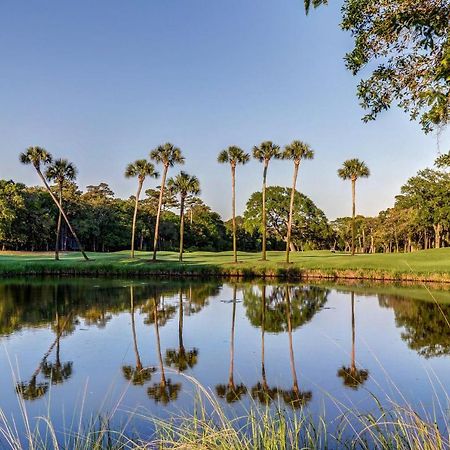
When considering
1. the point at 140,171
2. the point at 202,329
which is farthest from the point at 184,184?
the point at 202,329

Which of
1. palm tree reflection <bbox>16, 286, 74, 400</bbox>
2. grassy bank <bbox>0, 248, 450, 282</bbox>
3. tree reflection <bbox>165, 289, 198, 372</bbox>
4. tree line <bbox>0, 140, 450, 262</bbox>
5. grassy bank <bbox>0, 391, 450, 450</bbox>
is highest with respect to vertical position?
tree line <bbox>0, 140, 450, 262</bbox>

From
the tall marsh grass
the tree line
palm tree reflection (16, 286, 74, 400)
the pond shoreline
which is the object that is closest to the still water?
palm tree reflection (16, 286, 74, 400)

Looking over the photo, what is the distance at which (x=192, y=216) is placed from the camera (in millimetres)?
103562

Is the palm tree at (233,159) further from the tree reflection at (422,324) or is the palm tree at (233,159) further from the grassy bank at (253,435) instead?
the grassy bank at (253,435)

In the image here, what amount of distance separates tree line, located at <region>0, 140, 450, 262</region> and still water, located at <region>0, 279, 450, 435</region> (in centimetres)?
2616

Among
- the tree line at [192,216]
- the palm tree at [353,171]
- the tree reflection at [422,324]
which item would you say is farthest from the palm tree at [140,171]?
the tree reflection at [422,324]

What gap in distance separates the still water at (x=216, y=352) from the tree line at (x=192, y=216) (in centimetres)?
2616

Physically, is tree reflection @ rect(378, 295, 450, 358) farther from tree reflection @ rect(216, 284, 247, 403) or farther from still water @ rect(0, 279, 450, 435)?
tree reflection @ rect(216, 284, 247, 403)

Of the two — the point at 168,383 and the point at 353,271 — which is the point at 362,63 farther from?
the point at 353,271

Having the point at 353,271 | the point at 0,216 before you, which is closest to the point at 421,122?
the point at 353,271

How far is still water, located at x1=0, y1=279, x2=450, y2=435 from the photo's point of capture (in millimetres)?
9195

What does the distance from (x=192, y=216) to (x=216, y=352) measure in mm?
89981

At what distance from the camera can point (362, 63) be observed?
7.58 metres

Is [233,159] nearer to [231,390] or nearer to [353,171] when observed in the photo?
[353,171]
